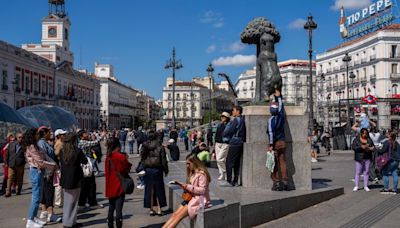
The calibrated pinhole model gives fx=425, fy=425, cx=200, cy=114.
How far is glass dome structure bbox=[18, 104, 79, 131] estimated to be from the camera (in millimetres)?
35188

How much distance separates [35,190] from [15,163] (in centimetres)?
383

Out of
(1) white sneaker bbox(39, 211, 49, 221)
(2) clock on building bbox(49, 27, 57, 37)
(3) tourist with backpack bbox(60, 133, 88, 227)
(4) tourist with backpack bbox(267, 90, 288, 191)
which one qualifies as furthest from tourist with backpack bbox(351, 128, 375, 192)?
(2) clock on building bbox(49, 27, 57, 37)

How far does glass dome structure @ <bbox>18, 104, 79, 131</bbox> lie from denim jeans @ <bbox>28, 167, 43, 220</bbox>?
92.0 feet

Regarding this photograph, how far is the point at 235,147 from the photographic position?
8.07m

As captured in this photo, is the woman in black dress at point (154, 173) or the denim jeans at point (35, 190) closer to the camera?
the denim jeans at point (35, 190)

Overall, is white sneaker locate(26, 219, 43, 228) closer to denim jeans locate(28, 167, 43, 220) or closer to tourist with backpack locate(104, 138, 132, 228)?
denim jeans locate(28, 167, 43, 220)

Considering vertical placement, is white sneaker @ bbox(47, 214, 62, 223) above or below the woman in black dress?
below

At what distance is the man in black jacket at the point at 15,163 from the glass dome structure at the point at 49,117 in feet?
79.3

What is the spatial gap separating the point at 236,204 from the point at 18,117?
84.6ft

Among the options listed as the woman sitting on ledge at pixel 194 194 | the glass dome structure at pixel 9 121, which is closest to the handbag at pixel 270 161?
the woman sitting on ledge at pixel 194 194

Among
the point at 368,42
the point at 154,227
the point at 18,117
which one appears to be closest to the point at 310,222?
the point at 154,227

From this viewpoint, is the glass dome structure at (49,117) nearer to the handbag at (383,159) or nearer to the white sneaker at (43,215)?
the white sneaker at (43,215)

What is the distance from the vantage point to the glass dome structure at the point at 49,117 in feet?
115

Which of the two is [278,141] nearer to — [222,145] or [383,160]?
[222,145]
